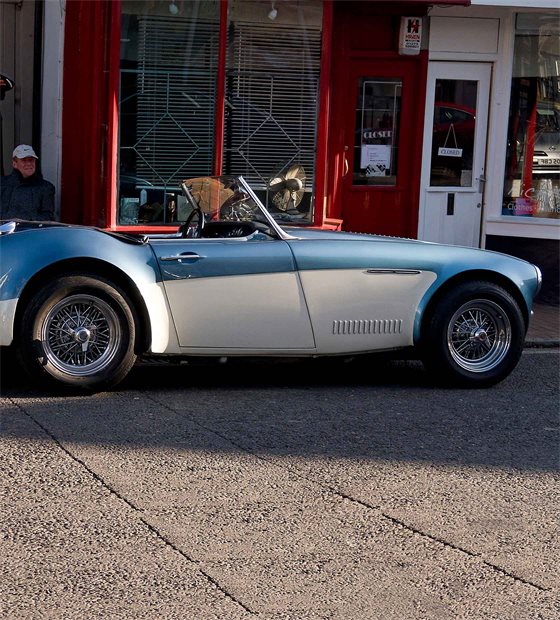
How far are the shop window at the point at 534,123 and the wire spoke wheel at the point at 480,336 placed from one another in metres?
5.18

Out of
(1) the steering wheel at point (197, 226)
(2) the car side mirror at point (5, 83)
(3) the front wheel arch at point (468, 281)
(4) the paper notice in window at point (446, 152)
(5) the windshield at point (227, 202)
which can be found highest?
(2) the car side mirror at point (5, 83)

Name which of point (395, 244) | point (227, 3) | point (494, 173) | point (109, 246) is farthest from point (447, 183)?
point (109, 246)

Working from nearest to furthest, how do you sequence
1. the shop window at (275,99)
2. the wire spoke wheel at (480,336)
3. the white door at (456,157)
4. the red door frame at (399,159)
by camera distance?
1. the wire spoke wheel at (480,336)
2. the shop window at (275,99)
3. the red door frame at (399,159)
4. the white door at (456,157)

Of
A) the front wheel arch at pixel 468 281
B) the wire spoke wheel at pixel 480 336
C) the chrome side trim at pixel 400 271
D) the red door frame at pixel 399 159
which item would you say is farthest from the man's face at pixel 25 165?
the wire spoke wheel at pixel 480 336

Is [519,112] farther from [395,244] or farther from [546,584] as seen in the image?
[546,584]

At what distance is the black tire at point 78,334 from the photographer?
6863mm

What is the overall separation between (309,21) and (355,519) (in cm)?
760

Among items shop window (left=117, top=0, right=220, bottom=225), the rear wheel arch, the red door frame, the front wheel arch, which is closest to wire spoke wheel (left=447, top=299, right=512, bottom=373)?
the front wheel arch

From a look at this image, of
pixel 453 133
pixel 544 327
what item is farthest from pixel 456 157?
pixel 544 327

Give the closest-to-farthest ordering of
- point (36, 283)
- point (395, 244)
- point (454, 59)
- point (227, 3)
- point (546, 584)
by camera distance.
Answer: point (546, 584) → point (36, 283) → point (395, 244) → point (227, 3) → point (454, 59)

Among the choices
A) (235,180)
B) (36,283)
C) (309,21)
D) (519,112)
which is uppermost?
(309,21)

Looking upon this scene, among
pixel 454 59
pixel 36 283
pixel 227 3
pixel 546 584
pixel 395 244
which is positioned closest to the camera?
pixel 546 584

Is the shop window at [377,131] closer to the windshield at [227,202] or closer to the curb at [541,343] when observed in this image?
the curb at [541,343]

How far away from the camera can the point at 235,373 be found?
8188mm
